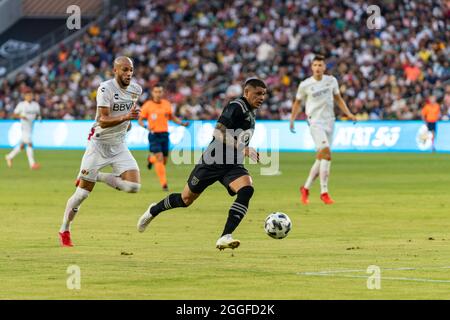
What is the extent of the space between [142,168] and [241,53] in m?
17.8

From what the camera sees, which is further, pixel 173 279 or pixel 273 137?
pixel 273 137

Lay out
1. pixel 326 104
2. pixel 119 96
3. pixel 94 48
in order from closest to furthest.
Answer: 1. pixel 119 96
2. pixel 326 104
3. pixel 94 48

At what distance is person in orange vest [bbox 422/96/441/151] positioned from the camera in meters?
42.9

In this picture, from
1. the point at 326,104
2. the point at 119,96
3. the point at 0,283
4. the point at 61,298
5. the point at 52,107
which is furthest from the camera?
the point at 52,107

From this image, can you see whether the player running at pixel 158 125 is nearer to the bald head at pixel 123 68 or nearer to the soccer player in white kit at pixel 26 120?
the soccer player in white kit at pixel 26 120

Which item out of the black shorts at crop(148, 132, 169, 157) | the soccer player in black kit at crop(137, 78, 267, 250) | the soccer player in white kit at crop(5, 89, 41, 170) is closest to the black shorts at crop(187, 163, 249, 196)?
the soccer player in black kit at crop(137, 78, 267, 250)

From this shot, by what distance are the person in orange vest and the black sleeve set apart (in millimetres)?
28729

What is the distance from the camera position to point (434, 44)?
48781 millimetres

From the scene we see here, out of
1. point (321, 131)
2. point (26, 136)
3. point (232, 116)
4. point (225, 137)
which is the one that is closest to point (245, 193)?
point (225, 137)

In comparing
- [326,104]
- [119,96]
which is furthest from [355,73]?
[119,96]

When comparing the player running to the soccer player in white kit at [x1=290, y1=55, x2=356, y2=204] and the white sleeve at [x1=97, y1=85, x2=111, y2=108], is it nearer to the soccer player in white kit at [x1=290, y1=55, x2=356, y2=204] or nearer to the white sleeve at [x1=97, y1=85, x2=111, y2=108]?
the soccer player in white kit at [x1=290, y1=55, x2=356, y2=204]

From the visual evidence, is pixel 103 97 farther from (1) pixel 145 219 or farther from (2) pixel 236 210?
(2) pixel 236 210

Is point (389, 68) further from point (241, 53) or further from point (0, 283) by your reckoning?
point (0, 283)
